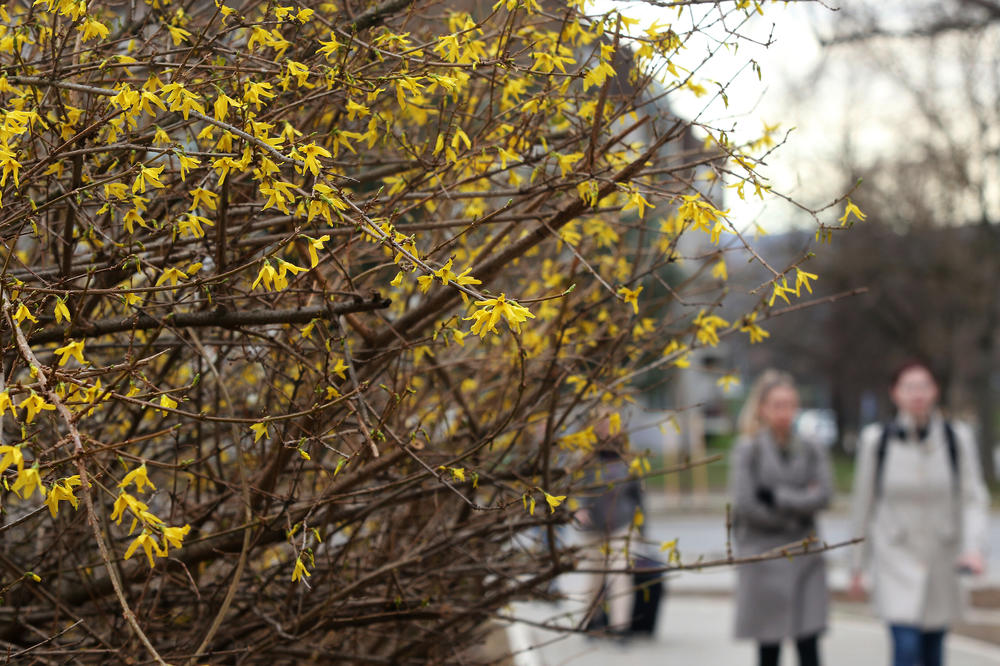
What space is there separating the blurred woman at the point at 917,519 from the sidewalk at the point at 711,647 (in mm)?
1944

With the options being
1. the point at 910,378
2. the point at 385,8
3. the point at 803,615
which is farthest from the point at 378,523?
the point at 910,378

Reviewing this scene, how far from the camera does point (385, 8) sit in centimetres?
293

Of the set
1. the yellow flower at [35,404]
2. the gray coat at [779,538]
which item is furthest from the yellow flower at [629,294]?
the gray coat at [779,538]

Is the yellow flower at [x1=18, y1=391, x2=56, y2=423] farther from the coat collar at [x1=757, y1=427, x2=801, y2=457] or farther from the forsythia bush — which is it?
the coat collar at [x1=757, y1=427, x2=801, y2=457]

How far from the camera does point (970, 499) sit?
19.9 feet

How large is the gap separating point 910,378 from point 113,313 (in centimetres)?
450

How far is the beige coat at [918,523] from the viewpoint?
5961 millimetres

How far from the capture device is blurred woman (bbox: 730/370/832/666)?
242 inches

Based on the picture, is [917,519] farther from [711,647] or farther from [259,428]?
[259,428]

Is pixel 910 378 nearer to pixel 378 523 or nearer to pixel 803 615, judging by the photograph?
pixel 803 615

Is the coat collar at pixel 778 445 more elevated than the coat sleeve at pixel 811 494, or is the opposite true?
the coat collar at pixel 778 445

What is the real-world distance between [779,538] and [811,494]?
0.30 meters

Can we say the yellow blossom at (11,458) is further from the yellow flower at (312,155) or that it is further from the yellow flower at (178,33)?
the yellow flower at (178,33)

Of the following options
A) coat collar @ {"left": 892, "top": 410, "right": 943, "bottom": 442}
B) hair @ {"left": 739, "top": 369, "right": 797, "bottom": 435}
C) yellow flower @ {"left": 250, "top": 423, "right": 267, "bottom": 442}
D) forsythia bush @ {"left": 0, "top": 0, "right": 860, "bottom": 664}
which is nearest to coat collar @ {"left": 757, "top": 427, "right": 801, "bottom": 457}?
hair @ {"left": 739, "top": 369, "right": 797, "bottom": 435}
